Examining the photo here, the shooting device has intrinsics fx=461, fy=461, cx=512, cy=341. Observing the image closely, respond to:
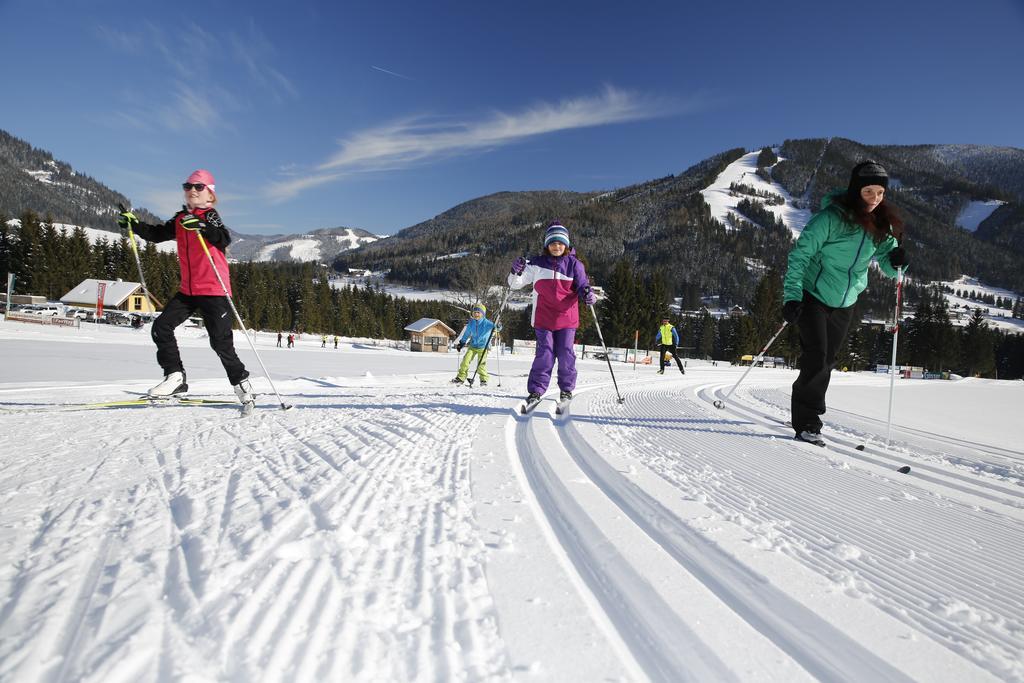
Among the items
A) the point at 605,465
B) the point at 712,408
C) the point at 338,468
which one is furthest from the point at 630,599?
the point at 712,408

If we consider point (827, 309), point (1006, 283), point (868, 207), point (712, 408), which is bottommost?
point (712, 408)

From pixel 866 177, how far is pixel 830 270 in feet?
2.49

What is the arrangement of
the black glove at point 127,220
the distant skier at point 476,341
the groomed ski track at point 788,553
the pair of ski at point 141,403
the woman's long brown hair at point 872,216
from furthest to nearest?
1. the distant skier at point 476,341
2. the black glove at point 127,220
3. the pair of ski at point 141,403
4. the woman's long brown hair at point 872,216
5. the groomed ski track at point 788,553

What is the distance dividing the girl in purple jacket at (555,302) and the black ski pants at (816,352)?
198 cm

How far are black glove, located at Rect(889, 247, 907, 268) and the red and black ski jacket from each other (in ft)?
19.6

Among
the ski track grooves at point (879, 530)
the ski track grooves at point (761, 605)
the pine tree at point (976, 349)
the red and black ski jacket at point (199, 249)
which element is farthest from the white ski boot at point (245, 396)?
the pine tree at point (976, 349)

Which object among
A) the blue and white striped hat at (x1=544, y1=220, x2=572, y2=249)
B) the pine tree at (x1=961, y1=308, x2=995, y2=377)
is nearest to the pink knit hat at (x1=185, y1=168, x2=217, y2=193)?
the blue and white striped hat at (x1=544, y1=220, x2=572, y2=249)

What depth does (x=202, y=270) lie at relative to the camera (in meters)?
4.27

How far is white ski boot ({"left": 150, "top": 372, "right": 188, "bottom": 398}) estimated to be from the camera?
4727mm

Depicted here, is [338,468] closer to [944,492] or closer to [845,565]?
[845,565]

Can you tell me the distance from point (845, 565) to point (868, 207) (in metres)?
3.37

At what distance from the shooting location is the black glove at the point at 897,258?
4.09 meters

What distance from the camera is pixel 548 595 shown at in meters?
1.38

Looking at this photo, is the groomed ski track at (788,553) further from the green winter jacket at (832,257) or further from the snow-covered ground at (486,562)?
the green winter jacket at (832,257)
